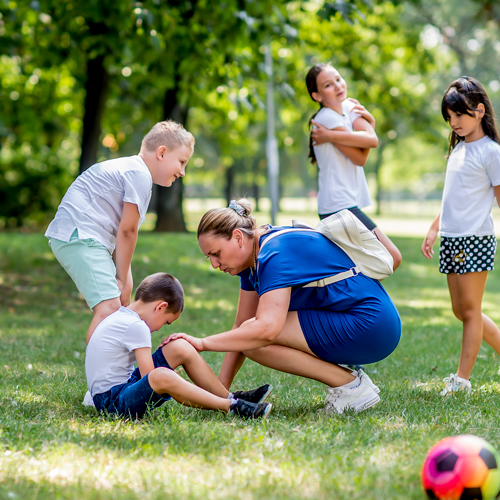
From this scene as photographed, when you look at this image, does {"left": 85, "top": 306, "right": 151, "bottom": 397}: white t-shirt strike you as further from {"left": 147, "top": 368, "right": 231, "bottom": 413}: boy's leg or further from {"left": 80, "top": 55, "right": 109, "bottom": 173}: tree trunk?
{"left": 80, "top": 55, "right": 109, "bottom": 173}: tree trunk

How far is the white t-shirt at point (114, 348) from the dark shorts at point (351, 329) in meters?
0.91

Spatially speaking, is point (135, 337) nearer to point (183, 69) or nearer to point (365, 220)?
point (365, 220)

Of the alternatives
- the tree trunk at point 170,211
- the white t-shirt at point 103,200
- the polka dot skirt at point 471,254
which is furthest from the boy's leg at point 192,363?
the tree trunk at point 170,211

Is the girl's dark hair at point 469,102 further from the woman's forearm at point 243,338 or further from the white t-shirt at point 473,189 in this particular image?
the woman's forearm at point 243,338

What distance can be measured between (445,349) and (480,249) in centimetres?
195

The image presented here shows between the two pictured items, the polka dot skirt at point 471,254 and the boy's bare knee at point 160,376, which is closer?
the boy's bare knee at point 160,376

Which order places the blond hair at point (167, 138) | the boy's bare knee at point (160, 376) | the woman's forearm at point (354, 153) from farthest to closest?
the woman's forearm at point (354, 153)
the blond hair at point (167, 138)
the boy's bare knee at point (160, 376)

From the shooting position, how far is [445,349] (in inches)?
224

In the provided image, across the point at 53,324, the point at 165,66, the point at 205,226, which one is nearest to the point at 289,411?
the point at 205,226

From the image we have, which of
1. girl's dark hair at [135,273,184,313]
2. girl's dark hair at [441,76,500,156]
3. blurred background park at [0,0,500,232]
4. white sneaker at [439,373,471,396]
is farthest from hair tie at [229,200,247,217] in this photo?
blurred background park at [0,0,500,232]

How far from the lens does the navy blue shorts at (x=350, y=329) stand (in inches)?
135

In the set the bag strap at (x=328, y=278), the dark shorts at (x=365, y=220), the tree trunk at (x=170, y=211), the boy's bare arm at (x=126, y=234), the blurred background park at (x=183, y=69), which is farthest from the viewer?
the tree trunk at (x=170, y=211)

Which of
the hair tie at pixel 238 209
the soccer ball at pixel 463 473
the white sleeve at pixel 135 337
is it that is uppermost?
the hair tie at pixel 238 209

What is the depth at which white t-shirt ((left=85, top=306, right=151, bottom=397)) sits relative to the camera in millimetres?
3303
